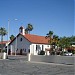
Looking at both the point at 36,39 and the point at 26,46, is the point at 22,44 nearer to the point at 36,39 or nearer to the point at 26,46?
the point at 26,46

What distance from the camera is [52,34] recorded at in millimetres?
91875

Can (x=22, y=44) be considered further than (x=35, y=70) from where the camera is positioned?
Yes

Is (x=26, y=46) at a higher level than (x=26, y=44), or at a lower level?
lower

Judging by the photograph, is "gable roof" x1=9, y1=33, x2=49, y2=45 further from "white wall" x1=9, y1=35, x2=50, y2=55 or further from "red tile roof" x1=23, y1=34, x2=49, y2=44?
"white wall" x1=9, y1=35, x2=50, y2=55

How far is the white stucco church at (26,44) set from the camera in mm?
77438

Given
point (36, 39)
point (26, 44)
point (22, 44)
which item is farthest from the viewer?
point (36, 39)

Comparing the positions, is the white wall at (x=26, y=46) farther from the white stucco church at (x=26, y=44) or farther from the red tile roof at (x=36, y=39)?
the red tile roof at (x=36, y=39)

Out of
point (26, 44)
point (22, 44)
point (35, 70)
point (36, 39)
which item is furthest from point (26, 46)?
point (35, 70)

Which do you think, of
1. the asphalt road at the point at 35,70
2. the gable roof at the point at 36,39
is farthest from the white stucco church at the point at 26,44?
the asphalt road at the point at 35,70

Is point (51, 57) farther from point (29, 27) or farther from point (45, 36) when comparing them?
point (29, 27)

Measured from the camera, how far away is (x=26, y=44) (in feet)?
256

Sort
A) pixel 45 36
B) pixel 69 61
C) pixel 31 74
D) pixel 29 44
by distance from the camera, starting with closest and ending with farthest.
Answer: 1. pixel 31 74
2. pixel 69 61
3. pixel 29 44
4. pixel 45 36

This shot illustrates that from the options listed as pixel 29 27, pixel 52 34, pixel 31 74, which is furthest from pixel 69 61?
pixel 29 27

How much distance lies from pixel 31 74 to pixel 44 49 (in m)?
63.0
